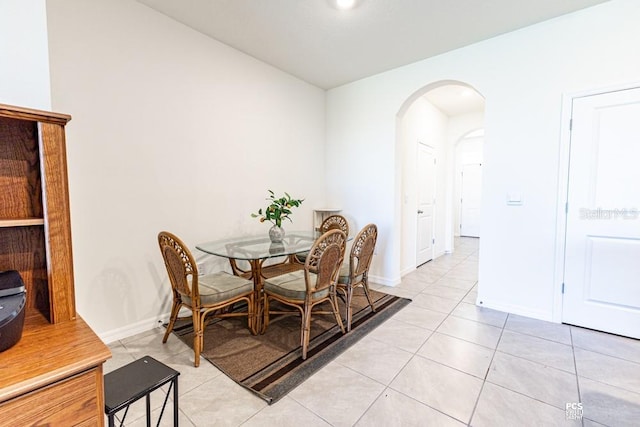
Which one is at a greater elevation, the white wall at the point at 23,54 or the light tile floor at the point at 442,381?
the white wall at the point at 23,54

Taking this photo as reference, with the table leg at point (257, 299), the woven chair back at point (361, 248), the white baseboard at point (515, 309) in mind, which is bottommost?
the white baseboard at point (515, 309)

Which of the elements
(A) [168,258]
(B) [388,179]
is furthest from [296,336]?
(B) [388,179]

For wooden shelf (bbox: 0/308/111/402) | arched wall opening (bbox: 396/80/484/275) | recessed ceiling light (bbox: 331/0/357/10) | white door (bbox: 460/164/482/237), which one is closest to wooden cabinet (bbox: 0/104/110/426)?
wooden shelf (bbox: 0/308/111/402)

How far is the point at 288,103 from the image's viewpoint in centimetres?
371

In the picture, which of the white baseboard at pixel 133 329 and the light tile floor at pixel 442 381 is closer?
the light tile floor at pixel 442 381

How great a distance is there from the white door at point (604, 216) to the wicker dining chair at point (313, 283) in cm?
209

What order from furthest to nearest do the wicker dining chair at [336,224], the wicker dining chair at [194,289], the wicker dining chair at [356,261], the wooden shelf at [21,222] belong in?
the wicker dining chair at [336,224]
the wicker dining chair at [356,261]
the wicker dining chair at [194,289]
the wooden shelf at [21,222]

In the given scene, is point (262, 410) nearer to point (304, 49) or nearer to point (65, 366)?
point (65, 366)

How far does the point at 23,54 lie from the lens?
1.05 meters

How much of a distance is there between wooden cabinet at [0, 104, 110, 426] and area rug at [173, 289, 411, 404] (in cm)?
110

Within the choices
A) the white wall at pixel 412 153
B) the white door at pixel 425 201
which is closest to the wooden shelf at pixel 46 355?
the white wall at pixel 412 153

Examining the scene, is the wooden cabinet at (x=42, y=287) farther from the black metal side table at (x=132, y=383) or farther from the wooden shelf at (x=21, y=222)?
the black metal side table at (x=132, y=383)

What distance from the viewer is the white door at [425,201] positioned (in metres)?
4.70

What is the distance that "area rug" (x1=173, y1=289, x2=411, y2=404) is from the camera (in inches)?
73.3
